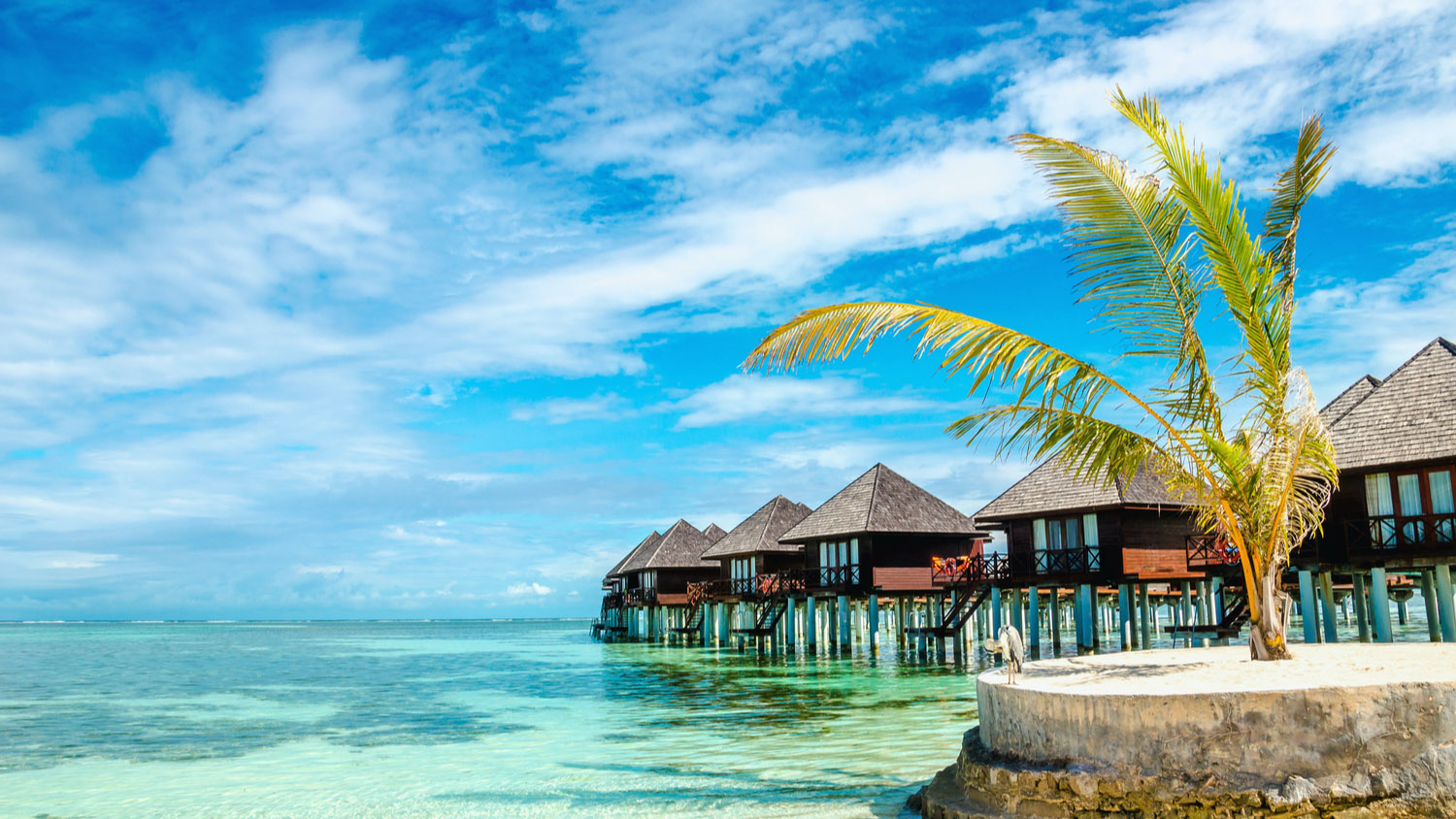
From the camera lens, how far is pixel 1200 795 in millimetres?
6871

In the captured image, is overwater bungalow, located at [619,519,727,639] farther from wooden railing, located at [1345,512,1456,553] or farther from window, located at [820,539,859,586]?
wooden railing, located at [1345,512,1456,553]

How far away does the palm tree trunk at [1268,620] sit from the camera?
9.12 m

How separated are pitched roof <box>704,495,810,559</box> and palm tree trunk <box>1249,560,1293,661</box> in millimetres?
32590

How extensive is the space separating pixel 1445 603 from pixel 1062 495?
10.7 m

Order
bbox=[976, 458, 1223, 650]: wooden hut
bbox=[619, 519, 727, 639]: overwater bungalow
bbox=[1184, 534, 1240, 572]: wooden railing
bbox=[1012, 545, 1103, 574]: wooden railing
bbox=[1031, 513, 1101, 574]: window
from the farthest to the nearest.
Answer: bbox=[619, 519, 727, 639]: overwater bungalow → bbox=[1031, 513, 1101, 574]: window → bbox=[1012, 545, 1103, 574]: wooden railing → bbox=[976, 458, 1223, 650]: wooden hut → bbox=[1184, 534, 1240, 572]: wooden railing

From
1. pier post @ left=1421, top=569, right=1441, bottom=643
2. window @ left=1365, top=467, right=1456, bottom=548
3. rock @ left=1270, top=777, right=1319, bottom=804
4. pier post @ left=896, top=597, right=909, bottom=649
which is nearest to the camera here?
rock @ left=1270, top=777, right=1319, bottom=804

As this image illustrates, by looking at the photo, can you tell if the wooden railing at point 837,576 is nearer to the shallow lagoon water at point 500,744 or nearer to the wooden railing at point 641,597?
the shallow lagoon water at point 500,744

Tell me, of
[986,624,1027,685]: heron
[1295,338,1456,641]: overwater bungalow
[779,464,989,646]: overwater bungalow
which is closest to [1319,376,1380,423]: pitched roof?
[1295,338,1456,641]: overwater bungalow

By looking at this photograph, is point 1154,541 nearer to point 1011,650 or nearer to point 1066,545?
point 1066,545

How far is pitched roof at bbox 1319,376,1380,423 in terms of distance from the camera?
22.2 m

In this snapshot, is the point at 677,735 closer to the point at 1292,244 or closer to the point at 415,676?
the point at 1292,244

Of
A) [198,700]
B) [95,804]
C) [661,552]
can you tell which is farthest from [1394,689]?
[661,552]

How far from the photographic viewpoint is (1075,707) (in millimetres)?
7391

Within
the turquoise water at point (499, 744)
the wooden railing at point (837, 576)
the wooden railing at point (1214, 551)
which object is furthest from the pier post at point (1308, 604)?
the wooden railing at point (837, 576)
